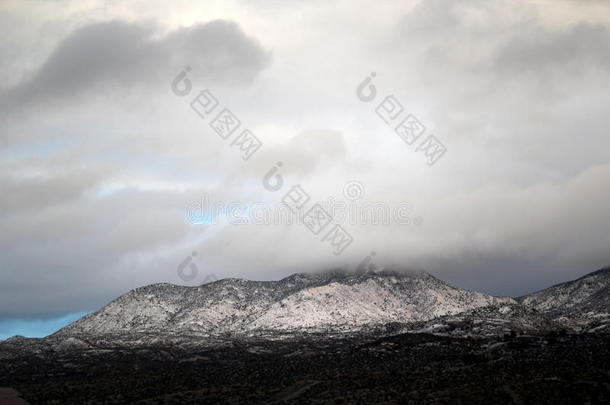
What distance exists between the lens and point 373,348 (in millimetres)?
161750

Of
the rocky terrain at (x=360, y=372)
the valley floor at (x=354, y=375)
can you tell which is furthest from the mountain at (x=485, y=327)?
the valley floor at (x=354, y=375)

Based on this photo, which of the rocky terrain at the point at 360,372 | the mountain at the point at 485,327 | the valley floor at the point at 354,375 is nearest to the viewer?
the valley floor at the point at 354,375

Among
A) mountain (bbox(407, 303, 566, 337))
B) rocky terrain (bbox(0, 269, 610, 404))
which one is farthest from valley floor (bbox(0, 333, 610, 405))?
mountain (bbox(407, 303, 566, 337))

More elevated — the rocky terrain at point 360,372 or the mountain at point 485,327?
the rocky terrain at point 360,372

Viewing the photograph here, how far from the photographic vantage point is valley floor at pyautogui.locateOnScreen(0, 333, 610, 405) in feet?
301

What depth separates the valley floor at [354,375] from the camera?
91.8 m

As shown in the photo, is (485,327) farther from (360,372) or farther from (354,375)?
(354,375)

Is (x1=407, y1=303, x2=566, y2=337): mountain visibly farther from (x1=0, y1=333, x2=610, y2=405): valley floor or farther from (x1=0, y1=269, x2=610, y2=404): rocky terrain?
(x1=0, y1=333, x2=610, y2=405): valley floor

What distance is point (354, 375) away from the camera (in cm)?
11762

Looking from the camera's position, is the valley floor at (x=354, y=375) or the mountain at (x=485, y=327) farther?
the mountain at (x=485, y=327)

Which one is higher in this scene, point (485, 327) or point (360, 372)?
point (360, 372)

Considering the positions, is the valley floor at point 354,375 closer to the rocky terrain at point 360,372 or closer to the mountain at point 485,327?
the rocky terrain at point 360,372

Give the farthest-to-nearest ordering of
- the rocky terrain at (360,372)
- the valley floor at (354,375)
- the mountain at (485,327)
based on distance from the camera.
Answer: the mountain at (485,327) < the rocky terrain at (360,372) < the valley floor at (354,375)

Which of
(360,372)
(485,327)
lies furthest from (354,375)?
(485,327)
